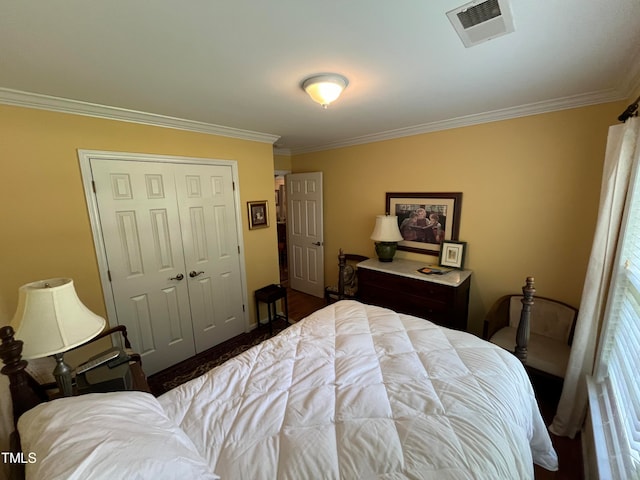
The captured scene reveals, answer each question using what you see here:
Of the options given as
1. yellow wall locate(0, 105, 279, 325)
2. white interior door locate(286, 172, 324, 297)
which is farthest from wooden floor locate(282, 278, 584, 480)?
yellow wall locate(0, 105, 279, 325)

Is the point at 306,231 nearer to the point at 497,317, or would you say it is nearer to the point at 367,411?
the point at 497,317

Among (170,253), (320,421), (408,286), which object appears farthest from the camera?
(408,286)

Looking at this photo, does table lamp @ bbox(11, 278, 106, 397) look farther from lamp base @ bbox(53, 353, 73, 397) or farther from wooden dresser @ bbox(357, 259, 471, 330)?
wooden dresser @ bbox(357, 259, 471, 330)

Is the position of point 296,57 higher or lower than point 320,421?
higher

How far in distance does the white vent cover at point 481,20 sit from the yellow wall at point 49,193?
2373mm

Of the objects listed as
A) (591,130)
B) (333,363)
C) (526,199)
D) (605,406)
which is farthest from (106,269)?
(591,130)

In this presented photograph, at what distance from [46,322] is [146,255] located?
51.9 inches

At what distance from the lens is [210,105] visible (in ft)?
6.49

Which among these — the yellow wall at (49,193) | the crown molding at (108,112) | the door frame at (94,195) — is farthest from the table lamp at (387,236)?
the yellow wall at (49,193)

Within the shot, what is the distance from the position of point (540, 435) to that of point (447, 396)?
2.45 ft

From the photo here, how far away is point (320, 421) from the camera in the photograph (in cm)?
104

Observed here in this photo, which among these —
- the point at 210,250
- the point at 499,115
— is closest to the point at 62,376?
the point at 210,250

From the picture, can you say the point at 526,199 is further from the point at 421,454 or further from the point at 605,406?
the point at 421,454

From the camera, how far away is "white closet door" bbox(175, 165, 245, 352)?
8.41 feet
